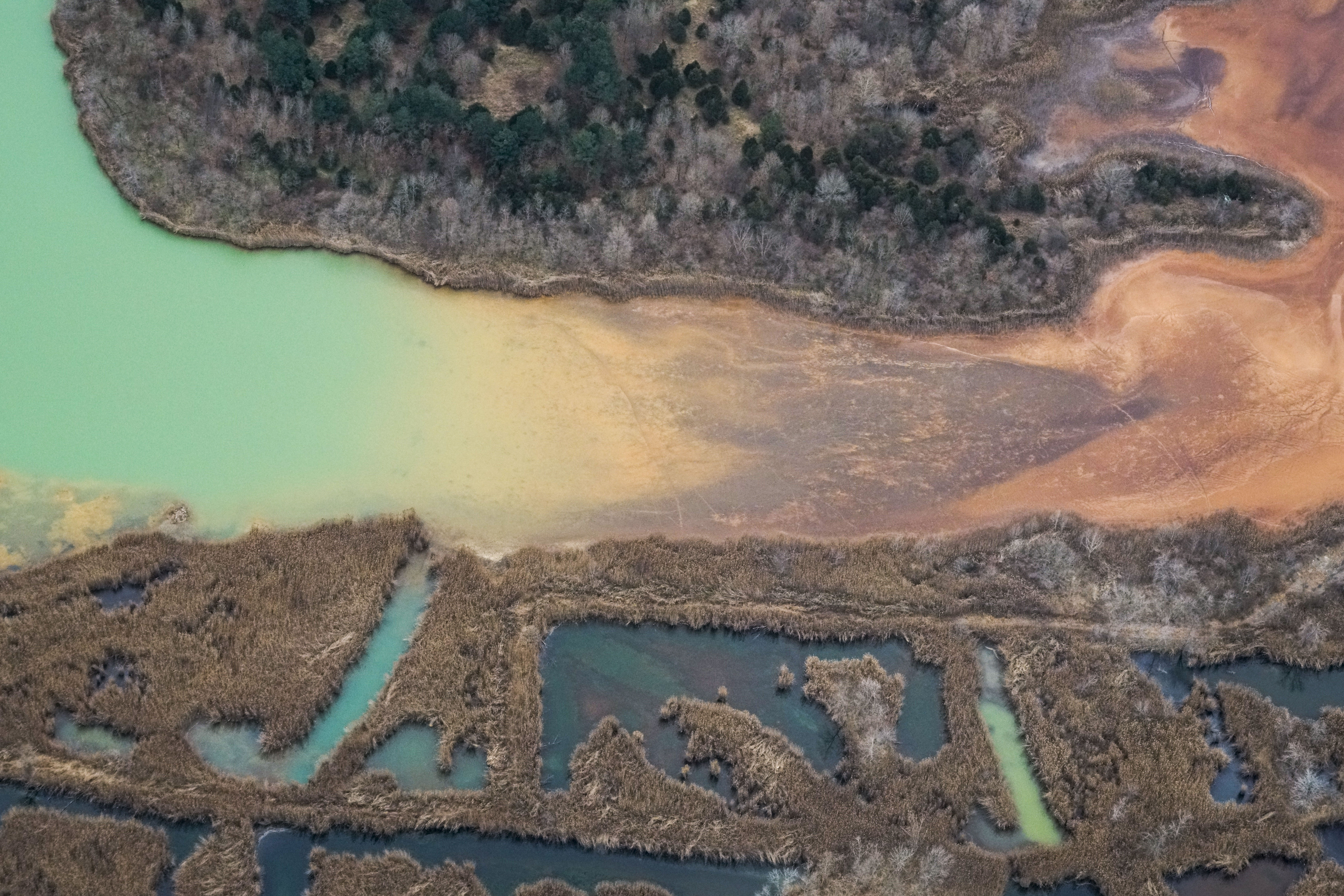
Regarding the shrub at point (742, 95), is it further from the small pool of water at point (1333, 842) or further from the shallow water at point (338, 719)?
the small pool of water at point (1333, 842)

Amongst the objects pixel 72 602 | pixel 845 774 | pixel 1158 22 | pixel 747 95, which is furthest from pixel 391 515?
pixel 1158 22

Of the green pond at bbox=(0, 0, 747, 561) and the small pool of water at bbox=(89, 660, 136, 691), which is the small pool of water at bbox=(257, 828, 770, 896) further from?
the green pond at bbox=(0, 0, 747, 561)

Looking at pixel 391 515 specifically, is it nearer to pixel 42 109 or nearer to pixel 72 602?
pixel 72 602

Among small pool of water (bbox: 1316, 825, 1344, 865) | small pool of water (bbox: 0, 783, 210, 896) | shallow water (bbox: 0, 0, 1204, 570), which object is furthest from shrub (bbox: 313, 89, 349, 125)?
small pool of water (bbox: 1316, 825, 1344, 865)

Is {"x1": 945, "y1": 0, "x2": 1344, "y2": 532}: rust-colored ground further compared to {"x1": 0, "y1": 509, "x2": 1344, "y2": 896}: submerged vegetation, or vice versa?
{"x1": 945, "y1": 0, "x2": 1344, "y2": 532}: rust-colored ground

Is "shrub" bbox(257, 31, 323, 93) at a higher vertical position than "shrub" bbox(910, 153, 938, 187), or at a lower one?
higher

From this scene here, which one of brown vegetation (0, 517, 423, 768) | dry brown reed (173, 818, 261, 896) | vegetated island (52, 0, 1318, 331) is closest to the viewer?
dry brown reed (173, 818, 261, 896)

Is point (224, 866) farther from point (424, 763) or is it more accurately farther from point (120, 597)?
point (120, 597)
